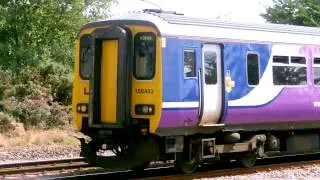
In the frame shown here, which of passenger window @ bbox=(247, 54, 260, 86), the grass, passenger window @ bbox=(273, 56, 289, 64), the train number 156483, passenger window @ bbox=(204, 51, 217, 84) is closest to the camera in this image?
the train number 156483

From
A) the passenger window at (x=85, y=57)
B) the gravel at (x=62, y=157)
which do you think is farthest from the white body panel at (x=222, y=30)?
the gravel at (x=62, y=157)

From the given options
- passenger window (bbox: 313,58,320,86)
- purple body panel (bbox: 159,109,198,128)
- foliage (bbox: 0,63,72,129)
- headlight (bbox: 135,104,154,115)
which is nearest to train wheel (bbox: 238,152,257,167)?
purple body panel (bbox: 159,109,198,128)

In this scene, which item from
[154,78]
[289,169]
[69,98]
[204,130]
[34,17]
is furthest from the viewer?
[34,17]

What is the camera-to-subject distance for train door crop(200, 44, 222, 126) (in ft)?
43.9

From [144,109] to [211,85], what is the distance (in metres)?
1.68

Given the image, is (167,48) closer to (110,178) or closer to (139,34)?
(139,34)

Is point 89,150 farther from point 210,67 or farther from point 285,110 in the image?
point 285,110

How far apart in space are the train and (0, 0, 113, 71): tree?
1606 centimetres

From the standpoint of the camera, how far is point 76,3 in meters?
32.4

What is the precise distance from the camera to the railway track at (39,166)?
44.7ft

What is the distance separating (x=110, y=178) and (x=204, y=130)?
213 centimetres

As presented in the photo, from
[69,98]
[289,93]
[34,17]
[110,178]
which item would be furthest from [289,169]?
[34,17]

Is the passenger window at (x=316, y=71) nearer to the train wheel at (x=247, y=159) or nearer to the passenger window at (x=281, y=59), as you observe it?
the passenger window at (x=281, y=59)

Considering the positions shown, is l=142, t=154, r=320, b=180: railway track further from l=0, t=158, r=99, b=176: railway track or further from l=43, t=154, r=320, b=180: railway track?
l=0, t=158, r=99, b=176: railway track
